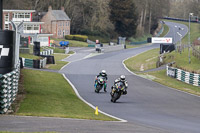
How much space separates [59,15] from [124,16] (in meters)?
18.7

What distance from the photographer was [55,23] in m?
99.9

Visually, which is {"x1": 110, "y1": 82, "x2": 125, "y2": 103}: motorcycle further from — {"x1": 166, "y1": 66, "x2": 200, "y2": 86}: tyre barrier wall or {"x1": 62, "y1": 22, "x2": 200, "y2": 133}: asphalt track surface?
{"x1": 166, "y1": 66, "x2": 200, "y2": 86}: tyre barrier wall

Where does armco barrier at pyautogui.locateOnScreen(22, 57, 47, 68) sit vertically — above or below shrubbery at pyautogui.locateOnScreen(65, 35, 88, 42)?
below

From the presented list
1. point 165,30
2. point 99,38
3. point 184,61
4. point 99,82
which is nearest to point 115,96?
point 99,82

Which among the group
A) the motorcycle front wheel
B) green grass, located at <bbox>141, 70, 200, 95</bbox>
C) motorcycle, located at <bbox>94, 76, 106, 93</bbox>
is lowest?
green grass, located at <bbox>141, 70, 200, 95</bbox>

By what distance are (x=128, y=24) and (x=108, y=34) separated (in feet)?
19.4

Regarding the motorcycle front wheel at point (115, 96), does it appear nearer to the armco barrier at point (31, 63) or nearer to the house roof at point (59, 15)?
the armco barrier at point (31, 63)

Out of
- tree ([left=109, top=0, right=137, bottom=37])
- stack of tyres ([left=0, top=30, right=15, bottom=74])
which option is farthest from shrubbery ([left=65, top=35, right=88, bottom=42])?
stack of tyres ([left=0, top=30, right=15, bottom=74])

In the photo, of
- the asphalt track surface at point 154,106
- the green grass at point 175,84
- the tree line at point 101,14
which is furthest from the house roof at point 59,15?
the asphalt track surface at point 154,106

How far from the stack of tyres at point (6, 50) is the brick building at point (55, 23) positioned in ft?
271

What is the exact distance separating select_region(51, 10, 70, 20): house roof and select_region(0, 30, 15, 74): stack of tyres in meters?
83.3

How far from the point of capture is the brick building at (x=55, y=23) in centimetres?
9906

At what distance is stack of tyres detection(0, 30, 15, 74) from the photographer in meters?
16.3

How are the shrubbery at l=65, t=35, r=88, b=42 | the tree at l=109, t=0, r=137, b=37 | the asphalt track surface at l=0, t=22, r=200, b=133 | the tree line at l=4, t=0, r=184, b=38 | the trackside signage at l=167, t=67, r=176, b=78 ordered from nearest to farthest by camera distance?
the asphalt track surface at l=0, t=22, r=200, b=133 → the trackside signage at l=167, t=67, r=176, b=78 → the shrubbery at l=65, t=35, r=88, b=42 → the tree line at l=4, t=0, r=184, b=38 → the tree at l=109, t=0, r=137, b=37
